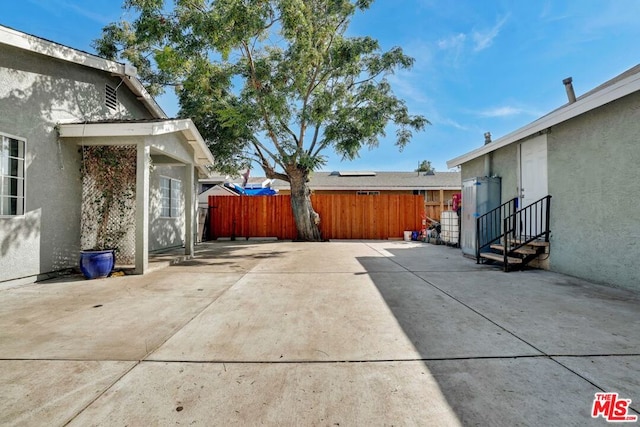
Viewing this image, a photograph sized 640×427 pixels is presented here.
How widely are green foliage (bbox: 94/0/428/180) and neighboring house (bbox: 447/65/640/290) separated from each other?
6.02m

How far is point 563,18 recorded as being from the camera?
7.40 metres

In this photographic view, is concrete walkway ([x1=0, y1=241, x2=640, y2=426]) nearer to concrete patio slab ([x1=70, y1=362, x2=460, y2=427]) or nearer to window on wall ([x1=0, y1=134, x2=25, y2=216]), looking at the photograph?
concrete patio slab ([x1=70, y1=362, x2=460, y2=427])

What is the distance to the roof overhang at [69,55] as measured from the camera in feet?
16.2

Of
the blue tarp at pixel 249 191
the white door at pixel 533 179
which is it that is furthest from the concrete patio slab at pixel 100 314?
the blue tarp at pixel 249 191

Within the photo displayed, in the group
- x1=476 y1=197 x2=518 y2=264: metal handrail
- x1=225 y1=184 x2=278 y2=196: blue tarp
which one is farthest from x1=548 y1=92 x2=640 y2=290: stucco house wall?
x1=225 y1=184 x2=278 y2=196: blue tarp

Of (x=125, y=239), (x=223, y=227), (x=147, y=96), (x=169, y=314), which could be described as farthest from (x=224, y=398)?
(x=223, y=227)

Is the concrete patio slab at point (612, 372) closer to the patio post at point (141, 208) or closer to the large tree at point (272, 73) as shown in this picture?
the patio post at point (141, 208)

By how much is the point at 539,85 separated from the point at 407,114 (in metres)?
4.66

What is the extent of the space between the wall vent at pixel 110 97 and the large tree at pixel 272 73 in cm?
263

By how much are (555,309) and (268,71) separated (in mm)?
10950

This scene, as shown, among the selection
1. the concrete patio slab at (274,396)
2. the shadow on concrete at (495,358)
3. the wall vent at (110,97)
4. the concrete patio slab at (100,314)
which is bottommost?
the concrete patio slab at (100,314)

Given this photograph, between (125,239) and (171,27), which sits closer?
(125,239)

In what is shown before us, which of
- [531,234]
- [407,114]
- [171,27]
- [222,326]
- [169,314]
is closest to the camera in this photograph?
[222,326]

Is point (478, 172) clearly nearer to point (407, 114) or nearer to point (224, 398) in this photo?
point (407, 114)
